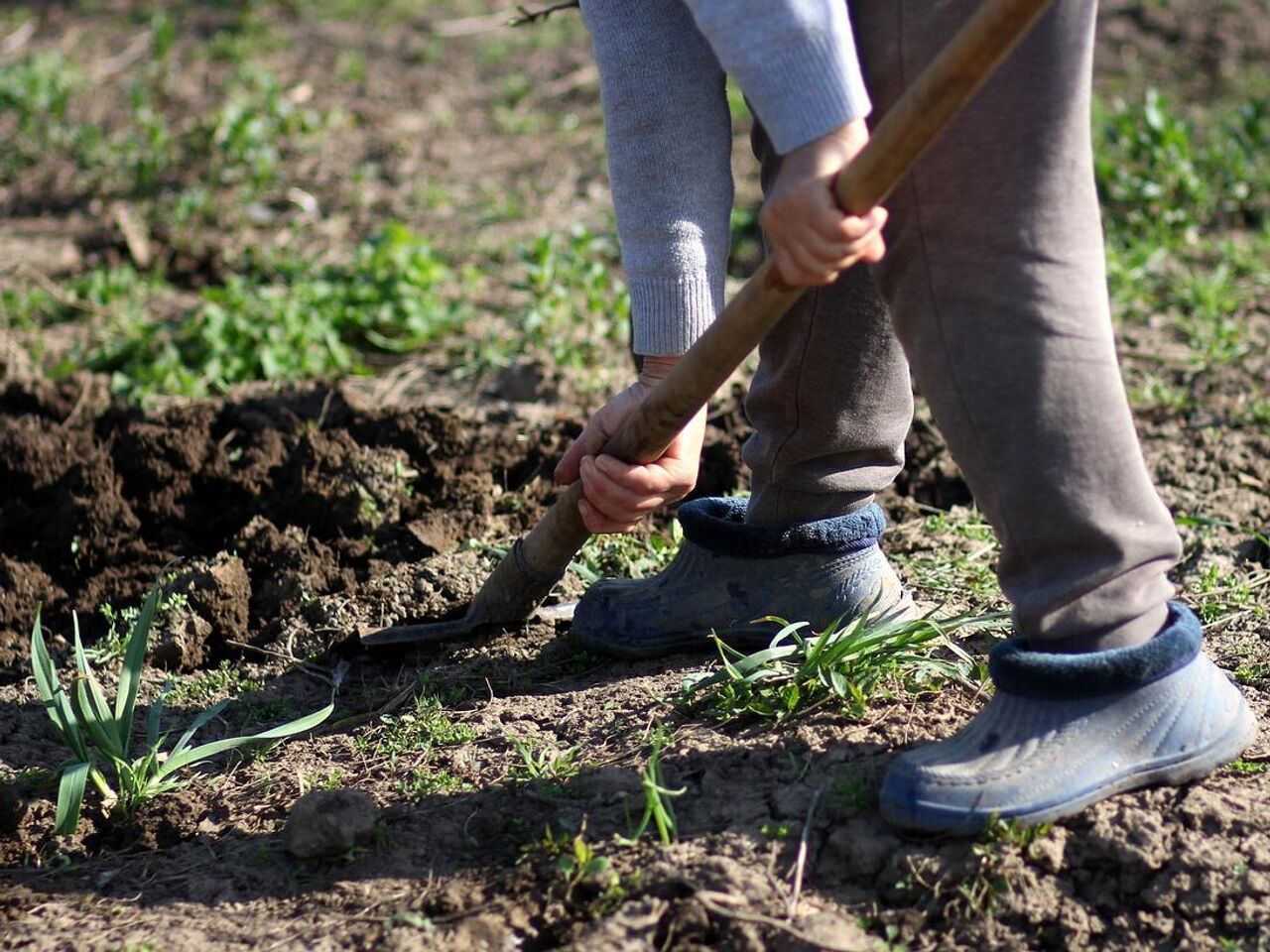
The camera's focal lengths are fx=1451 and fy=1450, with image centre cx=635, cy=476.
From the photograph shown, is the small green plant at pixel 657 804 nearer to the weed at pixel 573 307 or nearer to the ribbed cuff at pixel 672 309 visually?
the ribbed cuff at pixel 672 309

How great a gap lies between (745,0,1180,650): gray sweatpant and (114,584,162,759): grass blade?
1.35 meters

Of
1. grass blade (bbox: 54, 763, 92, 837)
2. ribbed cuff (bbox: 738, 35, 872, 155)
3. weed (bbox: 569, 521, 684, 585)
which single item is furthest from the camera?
weed (bbox: 569, 521, 684, 585)

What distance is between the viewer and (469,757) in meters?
2.44

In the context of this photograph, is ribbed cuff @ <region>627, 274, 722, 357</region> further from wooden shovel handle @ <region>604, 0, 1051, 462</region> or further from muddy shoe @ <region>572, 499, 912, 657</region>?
muddy shoe @ <region>572, 499, 912, 657</region>

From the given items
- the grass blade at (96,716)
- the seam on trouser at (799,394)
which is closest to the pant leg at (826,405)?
the seam on trouser at (799,394)

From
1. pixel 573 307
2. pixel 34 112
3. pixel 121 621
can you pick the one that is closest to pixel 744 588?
pixel 121 621

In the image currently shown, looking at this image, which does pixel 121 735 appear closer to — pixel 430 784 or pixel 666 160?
pixel 430 784

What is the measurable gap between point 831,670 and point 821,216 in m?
0.85

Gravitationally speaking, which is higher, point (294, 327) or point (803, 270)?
point (803, 270)

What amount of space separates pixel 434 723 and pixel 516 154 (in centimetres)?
433

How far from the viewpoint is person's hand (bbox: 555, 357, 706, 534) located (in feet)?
7.86

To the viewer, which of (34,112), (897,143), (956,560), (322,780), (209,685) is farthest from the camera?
(34,112)

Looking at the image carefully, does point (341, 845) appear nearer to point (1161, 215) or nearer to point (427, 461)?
point (427, 461)

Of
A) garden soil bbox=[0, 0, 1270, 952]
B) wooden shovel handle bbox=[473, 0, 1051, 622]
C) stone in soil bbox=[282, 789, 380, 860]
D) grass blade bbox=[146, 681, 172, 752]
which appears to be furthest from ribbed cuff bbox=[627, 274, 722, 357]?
grass blade bbox=[146, 681, 172, 752]
